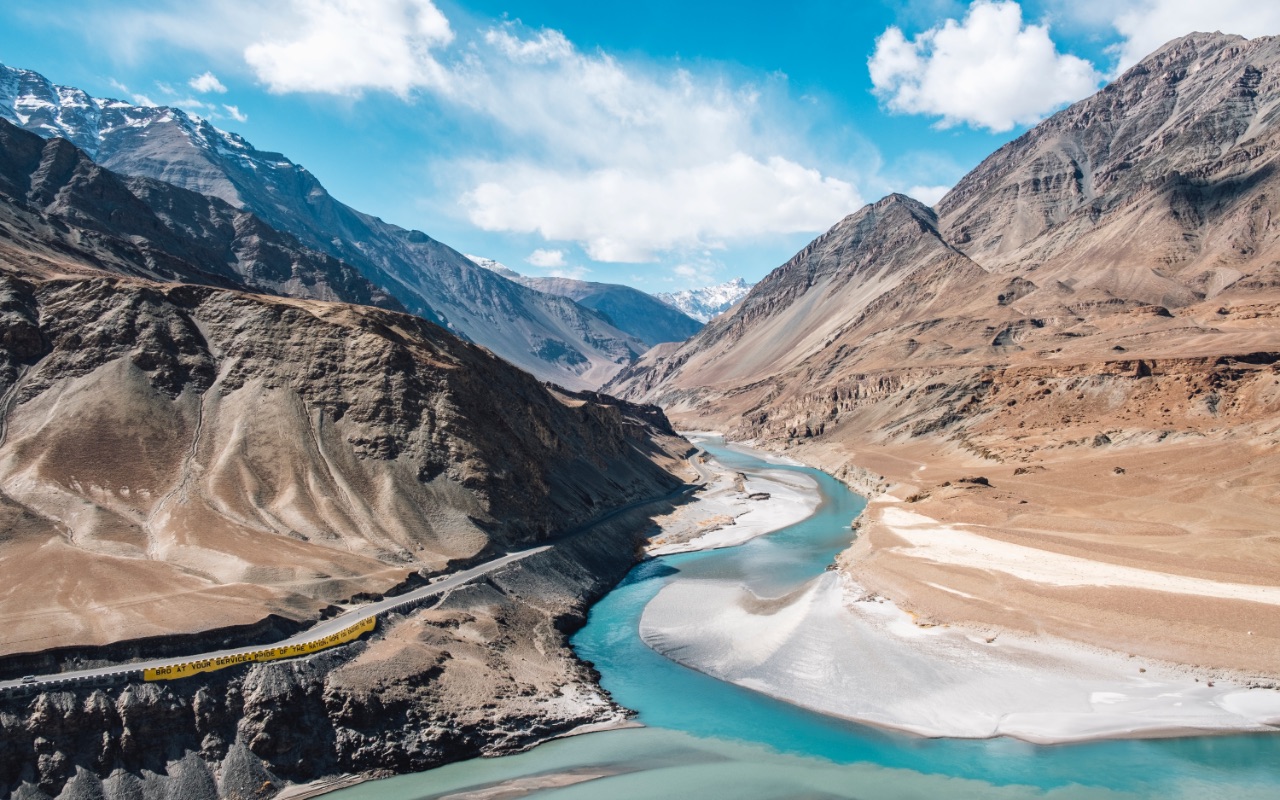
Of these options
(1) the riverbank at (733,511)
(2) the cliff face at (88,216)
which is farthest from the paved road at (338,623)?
(2) the cliff face at (88,216)

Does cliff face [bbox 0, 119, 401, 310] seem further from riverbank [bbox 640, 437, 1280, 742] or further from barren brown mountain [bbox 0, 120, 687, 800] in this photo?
riverbank [bbox 640, 437, 1280, 742]

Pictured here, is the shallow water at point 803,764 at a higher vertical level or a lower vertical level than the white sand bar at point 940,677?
lower

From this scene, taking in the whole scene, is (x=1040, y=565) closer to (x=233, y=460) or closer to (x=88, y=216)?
(x=233, y=460)

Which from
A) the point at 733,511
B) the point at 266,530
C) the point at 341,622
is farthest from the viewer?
the point at 733,511

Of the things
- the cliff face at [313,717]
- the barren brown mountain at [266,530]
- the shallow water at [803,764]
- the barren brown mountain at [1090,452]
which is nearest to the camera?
the cliff face at [313,717]

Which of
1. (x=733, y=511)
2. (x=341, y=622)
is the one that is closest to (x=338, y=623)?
(x=341, y=622)

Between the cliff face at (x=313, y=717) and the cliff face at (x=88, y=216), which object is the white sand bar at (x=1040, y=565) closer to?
the cliff face at (x=313, y=717)
